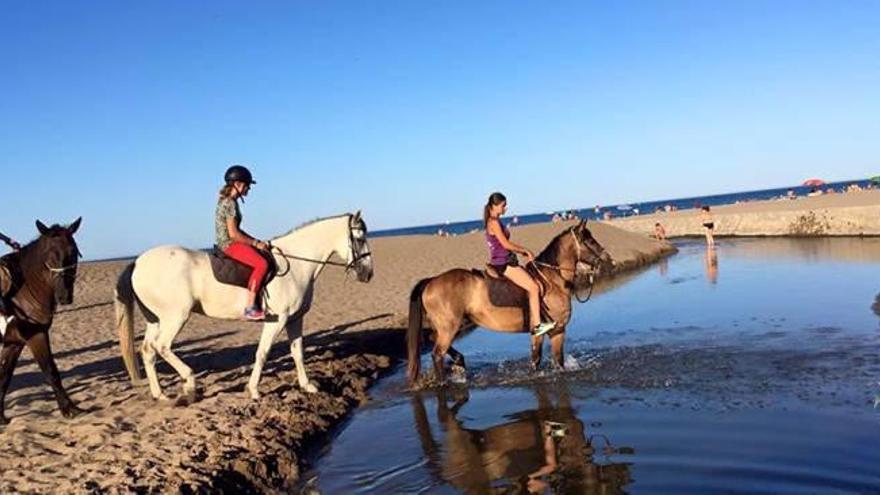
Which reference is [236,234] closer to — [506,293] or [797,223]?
[506,293]

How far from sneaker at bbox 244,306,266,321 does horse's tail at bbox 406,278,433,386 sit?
2.34 m

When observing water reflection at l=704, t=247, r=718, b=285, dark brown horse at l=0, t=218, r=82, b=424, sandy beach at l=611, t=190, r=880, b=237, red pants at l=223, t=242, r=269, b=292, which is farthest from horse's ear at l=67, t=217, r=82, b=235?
sandy beach at l=611, t=190, r=880, b=237

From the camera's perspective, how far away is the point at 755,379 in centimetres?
916

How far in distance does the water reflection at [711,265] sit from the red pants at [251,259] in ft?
54.3

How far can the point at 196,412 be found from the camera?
8.31 metres

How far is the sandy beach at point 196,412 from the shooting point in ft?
21.1

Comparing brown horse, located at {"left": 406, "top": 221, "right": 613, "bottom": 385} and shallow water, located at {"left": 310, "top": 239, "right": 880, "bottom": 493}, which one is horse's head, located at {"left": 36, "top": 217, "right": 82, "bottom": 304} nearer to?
shallow water, located at {"left": 310, "top": 239, "right": 880, "bottom": 493}

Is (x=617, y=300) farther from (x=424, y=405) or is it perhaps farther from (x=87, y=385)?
(x=87, y=385)

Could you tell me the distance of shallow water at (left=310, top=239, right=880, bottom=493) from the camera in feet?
19.8

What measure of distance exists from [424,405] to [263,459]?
2.90 meters

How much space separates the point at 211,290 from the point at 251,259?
0.69 metres

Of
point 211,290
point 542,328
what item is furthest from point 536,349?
point 211,290

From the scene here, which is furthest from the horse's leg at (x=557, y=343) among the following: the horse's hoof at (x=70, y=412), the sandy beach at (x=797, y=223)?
the sandy beach at (x=797, y=223)

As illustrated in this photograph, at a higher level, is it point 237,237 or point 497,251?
point 237,237
